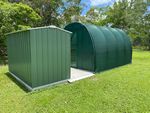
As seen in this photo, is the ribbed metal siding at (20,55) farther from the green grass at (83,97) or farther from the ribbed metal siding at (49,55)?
the green grass at (83,97)

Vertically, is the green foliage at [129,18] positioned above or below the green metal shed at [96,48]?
above

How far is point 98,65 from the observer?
8.49 m

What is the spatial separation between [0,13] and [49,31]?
731 centimetres

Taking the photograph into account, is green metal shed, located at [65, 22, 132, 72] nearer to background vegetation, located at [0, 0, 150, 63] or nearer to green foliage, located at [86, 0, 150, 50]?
background vegetation, located at [0, 0, 150, 63]

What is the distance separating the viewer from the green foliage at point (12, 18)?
38.3 feet

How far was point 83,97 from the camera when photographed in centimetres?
529

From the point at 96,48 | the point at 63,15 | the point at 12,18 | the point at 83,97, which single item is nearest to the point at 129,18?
the point at 63,15

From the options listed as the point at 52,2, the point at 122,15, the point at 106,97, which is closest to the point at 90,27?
the point at 106,97

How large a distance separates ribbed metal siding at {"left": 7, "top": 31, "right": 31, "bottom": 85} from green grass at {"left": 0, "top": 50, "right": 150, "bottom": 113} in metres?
0.54

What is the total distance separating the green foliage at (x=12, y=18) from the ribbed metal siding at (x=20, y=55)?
419 centimetres

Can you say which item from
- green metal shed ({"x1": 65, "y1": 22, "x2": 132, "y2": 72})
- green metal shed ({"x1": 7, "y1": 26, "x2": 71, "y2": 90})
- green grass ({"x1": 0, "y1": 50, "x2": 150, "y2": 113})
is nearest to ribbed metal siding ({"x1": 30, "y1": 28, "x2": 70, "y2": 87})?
green metal shed ({"x1": 7, "y1": 26, "x2": 71, "y2": 90})

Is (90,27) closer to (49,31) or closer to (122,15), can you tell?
(49,31)

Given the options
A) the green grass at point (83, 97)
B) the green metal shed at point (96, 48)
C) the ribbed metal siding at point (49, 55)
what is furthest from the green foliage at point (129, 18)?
the ribbed metal siding at point (49, 55)

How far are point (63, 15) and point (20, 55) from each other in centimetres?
1474
